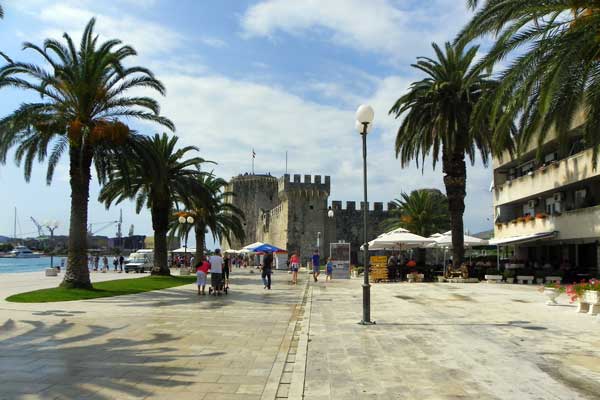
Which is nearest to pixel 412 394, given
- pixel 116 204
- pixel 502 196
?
pixel 116 204

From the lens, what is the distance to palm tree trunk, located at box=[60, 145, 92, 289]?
1853cm

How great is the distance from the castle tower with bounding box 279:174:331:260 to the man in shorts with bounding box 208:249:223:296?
113 ft

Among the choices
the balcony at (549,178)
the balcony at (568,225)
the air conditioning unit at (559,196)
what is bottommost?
the balcony at (568,225)

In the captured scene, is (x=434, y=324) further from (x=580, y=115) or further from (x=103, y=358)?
(x=580, y=115)

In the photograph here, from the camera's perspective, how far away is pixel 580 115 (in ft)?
72.4

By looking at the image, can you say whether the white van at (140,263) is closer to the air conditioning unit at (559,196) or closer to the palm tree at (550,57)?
the air conditioning unit at (559,196)

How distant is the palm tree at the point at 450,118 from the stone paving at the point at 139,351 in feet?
41.8

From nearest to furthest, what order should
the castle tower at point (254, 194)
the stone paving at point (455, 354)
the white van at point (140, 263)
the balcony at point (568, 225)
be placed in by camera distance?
the stone paving at point (455, 354), the balcony at point (568, 225), the white van at point (140, 263), the castle tower at point (254, 194)

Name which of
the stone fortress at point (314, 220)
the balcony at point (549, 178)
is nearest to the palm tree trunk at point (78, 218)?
the balcony at point (549, 178)

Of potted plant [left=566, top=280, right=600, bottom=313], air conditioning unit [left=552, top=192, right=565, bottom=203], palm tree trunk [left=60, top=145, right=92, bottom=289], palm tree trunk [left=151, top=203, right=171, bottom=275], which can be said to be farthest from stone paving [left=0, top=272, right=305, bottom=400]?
air conditioning unit [left=552, top=192, right=565, bottom=203]

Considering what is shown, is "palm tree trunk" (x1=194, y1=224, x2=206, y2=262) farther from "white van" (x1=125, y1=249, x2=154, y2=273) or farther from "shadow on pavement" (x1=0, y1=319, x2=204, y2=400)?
"shadow on pavement" (x1=0, y1=319, x2=204, y2=400)

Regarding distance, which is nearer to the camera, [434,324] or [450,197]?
[434,324]

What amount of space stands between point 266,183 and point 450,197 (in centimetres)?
4481

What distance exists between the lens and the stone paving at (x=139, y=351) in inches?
220
